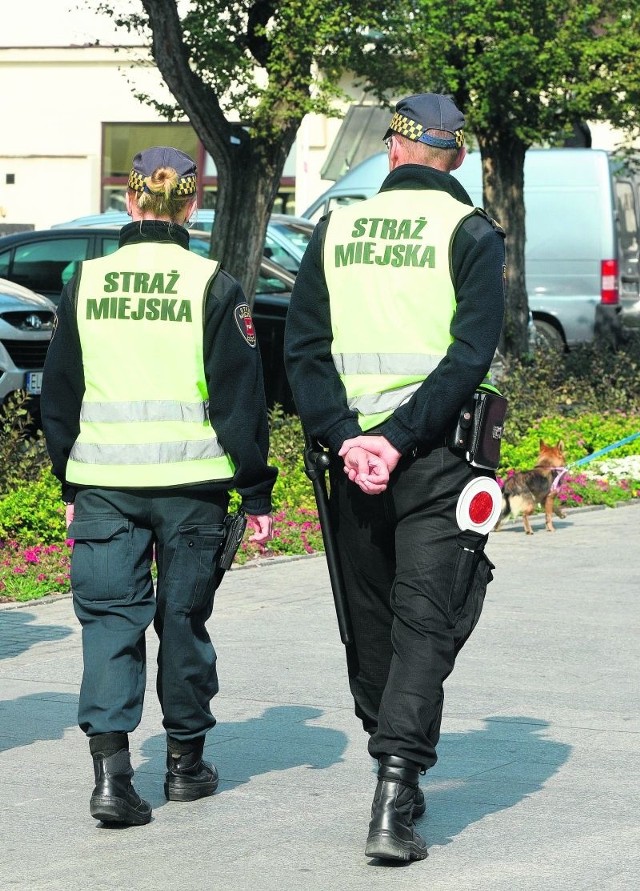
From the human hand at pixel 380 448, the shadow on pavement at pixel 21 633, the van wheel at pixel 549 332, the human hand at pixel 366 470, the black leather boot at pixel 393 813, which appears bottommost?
the shadow on pavement at pixel 21 633

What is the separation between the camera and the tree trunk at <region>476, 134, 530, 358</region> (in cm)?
1748

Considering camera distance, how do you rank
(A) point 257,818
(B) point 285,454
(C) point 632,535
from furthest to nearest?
1. (B) point 285,454
2. (C) point 632,535
3. (A) point 257,818

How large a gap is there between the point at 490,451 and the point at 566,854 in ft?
3.49

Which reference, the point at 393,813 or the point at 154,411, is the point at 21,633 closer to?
the point at 154,411

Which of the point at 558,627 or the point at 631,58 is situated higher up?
the point at 631,58

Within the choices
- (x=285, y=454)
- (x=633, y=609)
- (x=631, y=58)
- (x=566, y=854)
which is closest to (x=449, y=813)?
(x=566, y=854)

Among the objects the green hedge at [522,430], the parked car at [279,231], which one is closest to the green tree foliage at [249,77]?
the green hedge at [522,430]

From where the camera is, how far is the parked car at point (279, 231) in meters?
17.2

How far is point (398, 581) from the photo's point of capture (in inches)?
178

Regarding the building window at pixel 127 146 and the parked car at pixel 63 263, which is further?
the building window at pixel 127 146

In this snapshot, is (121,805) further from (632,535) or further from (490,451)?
(632,535)

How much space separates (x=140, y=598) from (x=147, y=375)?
0.62 meters

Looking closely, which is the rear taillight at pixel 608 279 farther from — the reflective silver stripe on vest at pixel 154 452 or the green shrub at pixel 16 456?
the reflective silver stripe on vest at pixel 154 452

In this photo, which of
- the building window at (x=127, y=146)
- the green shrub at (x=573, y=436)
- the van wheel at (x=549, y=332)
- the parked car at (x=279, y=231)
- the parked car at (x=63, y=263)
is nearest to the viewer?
the green shrub at (x=573, y=436)
